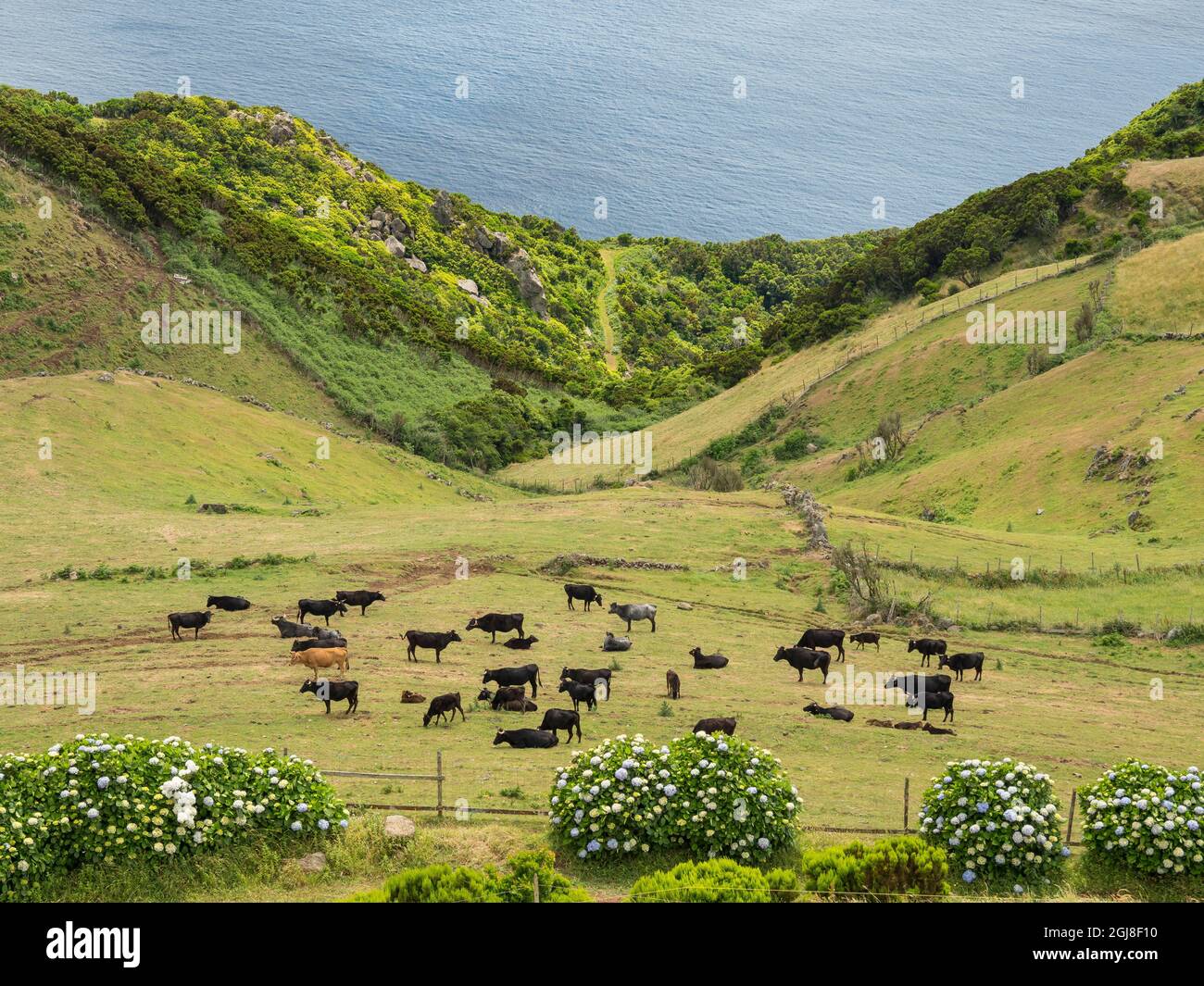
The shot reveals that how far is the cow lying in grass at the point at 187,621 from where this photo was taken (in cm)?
3556

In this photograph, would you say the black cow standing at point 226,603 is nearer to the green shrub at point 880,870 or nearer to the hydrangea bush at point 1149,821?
the green shrub at point 880,870

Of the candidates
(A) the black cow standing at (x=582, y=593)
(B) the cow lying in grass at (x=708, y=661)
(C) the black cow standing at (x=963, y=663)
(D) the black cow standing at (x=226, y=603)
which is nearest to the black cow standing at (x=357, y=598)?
(D) the black cow standing at (x=226, y=603)

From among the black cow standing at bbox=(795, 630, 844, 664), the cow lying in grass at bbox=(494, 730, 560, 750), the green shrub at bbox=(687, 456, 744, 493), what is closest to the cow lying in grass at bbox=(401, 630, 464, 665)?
the cow lying in grass at bbox=(494, 730, 560, 750)

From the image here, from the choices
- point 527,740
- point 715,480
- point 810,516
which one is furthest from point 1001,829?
point 715,480

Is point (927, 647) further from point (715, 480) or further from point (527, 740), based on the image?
point (715, 480)

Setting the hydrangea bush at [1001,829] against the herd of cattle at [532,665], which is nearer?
the hydrangea bush at [1001,829]

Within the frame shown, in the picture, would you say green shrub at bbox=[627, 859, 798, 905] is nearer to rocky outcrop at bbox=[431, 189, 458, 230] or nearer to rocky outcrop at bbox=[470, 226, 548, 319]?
rocky outcrop at bbox=[470, 226, 548, 319]

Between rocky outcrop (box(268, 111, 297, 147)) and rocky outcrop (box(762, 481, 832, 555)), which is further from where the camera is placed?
rocky outcrop (box(268, 111, 297, 147))

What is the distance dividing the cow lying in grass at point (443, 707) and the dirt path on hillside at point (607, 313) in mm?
125298

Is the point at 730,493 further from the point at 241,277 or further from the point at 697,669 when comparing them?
the point at 241,277

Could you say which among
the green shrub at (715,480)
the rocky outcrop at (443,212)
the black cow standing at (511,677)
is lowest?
the black cow standing at (511,677)

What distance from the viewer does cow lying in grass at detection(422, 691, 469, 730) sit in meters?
27.6

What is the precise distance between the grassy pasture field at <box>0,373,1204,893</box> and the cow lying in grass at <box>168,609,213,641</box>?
0.45 m
